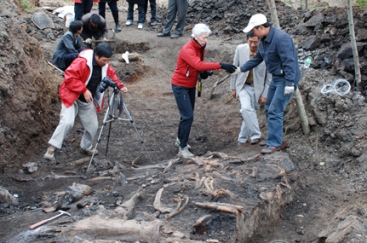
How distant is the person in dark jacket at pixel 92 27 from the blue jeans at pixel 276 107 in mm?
4181

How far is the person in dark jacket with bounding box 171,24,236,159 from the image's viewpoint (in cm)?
736

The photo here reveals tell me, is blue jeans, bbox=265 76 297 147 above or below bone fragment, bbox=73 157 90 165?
above

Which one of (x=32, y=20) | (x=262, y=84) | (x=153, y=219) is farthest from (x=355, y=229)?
(x=32, y=20)

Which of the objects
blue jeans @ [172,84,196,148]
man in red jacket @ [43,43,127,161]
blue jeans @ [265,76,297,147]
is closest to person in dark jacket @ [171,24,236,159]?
blue jeans @ [172,84,196,148]

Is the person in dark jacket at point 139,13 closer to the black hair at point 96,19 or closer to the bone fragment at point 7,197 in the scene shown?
the black hair at point 96,19

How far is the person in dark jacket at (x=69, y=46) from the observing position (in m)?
8.76

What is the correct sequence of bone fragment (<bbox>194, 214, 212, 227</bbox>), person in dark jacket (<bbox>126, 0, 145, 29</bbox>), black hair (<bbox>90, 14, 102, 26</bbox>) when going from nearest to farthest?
bone fragment (<bbox>194, 214, 212, 227</bbox>)
black hair (<bbox>90, 14, 102, 26</bbox>)
person in dark jacket (<bbox>126, 0, 145, 29</bbox>)

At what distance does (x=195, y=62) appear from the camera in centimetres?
736

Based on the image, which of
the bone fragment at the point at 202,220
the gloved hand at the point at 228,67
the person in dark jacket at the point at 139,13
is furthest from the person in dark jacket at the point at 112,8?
the bone fragment at the point at 202,220

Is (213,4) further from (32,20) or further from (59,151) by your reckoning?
(59,151)

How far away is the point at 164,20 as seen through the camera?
16219mm

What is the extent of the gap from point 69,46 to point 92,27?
4.30 feet

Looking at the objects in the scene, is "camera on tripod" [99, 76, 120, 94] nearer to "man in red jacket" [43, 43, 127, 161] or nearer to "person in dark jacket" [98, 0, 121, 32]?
"man in red jacket" [43, 43, 127, 161]

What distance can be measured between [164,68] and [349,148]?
6.68 m
